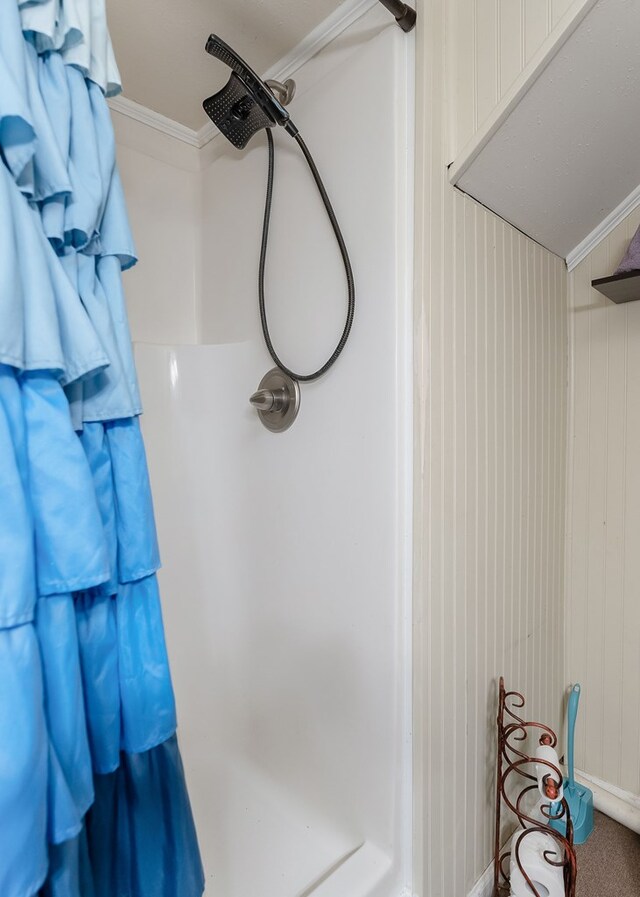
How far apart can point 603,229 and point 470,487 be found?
0.91m

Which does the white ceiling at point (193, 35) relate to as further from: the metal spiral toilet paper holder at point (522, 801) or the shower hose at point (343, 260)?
the metal spiral toilet paper holder at point (522, 801)

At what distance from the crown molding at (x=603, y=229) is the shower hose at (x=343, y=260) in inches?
32.9

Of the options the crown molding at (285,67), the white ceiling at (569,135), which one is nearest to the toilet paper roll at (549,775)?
the white ceiling at (569,135)

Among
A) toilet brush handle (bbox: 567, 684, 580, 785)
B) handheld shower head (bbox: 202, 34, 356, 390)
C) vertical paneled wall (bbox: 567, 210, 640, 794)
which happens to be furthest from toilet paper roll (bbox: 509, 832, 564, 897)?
handheld shower head (bbox: 202, 34, 356, 390)

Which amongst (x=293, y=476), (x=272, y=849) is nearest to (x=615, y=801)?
(x=272, y=849)

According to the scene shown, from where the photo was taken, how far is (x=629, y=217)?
1.45 m

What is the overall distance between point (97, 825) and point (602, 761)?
1.44 m

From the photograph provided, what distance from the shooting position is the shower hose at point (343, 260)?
1.12 metres

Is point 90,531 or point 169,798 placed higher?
point 90,531

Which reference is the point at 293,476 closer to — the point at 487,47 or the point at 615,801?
the point at 487,47

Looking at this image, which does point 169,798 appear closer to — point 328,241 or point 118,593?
point 118,593

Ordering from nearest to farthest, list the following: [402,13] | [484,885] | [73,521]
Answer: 1. [73,521]
2. [402,13]
3. [484,885]

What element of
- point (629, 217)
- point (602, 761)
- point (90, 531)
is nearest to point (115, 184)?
point (90, 531)

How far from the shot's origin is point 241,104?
1.18 metres
